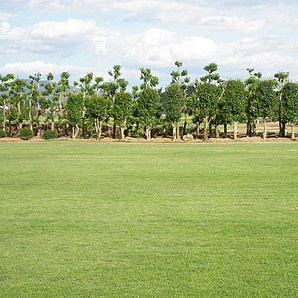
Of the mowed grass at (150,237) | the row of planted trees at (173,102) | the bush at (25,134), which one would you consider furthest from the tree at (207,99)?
the mowed grass at (150,237)

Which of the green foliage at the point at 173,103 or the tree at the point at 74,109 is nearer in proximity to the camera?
the green foliage at the point at 173,103

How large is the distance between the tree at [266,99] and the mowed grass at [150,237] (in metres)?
25.8

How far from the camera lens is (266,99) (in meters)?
35.8

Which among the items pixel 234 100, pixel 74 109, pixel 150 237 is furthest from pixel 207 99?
pixel 150 237

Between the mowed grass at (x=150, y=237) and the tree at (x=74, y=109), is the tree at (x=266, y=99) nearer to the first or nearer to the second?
the tree at (x=74, y=109)

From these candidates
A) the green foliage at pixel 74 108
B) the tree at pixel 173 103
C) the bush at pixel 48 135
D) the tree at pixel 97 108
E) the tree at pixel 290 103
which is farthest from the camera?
the bush at pixel 48 135

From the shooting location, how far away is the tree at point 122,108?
1479 inches

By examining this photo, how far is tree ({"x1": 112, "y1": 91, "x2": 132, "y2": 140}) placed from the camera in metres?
37.6

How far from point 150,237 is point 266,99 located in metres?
32.7

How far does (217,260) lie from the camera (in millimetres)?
5016

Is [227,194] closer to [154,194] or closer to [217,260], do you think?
[154,194]

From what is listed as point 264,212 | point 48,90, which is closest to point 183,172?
point 264,212

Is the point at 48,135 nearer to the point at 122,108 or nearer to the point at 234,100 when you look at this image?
the point at 122,108

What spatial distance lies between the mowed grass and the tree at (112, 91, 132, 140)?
26.2 meters
